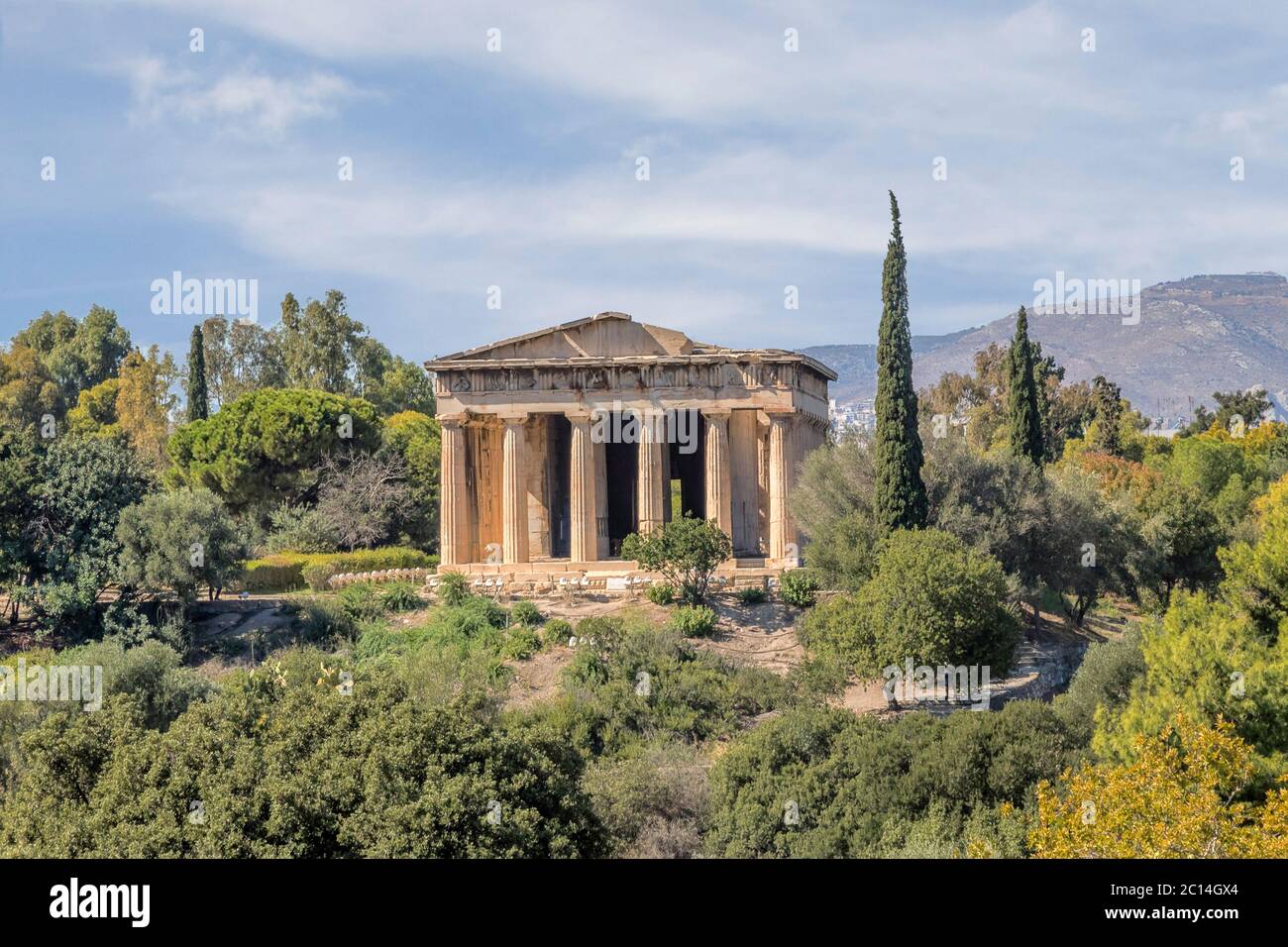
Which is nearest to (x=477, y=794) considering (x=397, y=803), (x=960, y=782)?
(x=397, y=803)

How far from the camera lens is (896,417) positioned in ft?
151

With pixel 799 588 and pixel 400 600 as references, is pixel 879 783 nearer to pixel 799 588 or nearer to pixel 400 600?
pixel 799 588

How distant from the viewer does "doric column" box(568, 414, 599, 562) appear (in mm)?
53562

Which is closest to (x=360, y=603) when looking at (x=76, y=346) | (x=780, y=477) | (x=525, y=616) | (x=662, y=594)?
(x=525, y=616)

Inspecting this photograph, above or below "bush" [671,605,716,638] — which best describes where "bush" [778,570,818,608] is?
above

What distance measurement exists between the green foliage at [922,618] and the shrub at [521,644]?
7765 millimetres

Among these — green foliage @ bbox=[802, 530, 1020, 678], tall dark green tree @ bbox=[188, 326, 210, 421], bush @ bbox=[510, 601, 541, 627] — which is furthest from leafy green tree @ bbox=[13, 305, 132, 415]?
green foliage @ bbox=[802, 530, 1020, 678]

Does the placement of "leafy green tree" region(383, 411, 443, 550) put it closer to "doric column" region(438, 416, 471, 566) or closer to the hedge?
the hedge

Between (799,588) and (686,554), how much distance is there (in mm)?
3705

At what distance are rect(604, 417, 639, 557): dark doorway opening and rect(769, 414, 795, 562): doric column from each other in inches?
470

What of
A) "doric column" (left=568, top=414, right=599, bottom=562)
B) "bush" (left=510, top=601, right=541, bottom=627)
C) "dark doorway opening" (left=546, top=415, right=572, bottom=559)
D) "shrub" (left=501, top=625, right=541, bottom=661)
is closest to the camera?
"shrub" (left=501, top=625, right=541, bottom=661)

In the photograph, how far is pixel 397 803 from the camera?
960 inches
